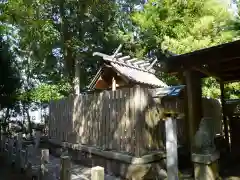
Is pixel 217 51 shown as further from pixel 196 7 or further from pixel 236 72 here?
pixel 196 7

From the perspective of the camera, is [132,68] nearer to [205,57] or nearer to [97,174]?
[205,57]

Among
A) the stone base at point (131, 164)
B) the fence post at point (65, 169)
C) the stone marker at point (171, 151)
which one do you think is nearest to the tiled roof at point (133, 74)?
the stone base at point (131, 164)

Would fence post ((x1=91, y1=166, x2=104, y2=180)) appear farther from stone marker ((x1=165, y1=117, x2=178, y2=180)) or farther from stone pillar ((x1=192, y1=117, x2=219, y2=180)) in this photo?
stone pillar ((x1=192, y1=117, x2=219, y2=180))

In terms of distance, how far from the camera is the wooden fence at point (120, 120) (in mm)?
6332

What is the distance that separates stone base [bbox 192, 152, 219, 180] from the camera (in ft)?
16.9

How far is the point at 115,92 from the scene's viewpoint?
695 cm

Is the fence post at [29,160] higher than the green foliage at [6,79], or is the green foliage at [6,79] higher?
the green foliage at [6,79]

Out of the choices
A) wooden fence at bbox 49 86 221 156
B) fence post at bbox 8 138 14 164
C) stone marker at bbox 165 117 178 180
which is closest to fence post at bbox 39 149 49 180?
wooden fence at bbox 49 86 221 156

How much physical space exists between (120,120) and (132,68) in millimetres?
4800

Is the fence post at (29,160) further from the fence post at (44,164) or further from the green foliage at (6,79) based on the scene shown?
the green foliage at (6,79)

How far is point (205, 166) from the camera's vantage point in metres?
5.20

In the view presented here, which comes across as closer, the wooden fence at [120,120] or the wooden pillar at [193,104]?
the wooden pillar at [193,104]

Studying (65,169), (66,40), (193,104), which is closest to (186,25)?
(66,40)

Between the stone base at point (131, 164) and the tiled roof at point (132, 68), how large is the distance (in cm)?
346
